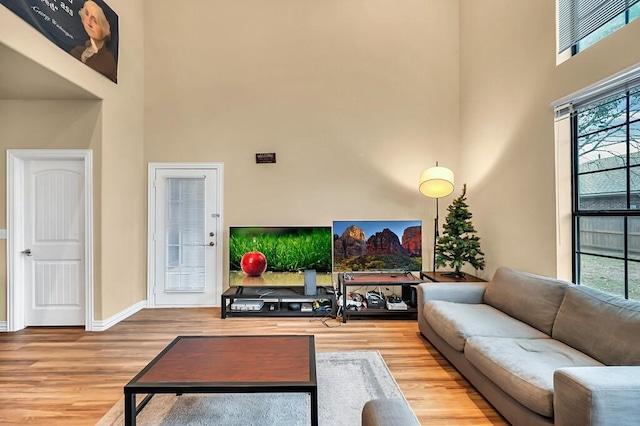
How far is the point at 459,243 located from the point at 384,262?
0.97 metres

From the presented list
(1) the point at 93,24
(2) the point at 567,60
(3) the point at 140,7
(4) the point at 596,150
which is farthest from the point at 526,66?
(3) the point at 140,7

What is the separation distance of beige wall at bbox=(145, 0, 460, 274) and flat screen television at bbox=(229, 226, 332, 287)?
1.10 feet

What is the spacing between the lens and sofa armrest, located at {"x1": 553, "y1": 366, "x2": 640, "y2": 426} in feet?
4.54

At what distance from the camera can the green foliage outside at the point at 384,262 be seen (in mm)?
4426

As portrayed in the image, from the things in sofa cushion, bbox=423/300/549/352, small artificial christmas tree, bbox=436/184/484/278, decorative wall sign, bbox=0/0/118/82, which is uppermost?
decorative wall sign, bbox=0/0/118/82

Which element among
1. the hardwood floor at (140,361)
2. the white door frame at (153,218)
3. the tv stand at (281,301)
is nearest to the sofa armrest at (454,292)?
the hardwood floor at (140,361)

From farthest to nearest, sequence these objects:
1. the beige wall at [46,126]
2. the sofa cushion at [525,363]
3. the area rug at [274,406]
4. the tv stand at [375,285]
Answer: the tv stand at [375,285] < the beige wall at [46,126] < the area rug at [274,406] < the sofa cushion at [525,363]

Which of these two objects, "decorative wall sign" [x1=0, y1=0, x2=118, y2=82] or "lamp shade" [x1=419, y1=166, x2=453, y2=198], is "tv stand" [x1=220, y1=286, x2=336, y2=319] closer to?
"lamp shade" [x1=419, y1=166, x2=453, y2=198]

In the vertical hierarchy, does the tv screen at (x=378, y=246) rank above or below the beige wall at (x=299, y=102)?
below

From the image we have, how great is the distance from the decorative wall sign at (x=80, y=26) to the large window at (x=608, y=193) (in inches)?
177

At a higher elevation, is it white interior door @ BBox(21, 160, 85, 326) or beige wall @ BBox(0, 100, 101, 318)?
beige wall @ BBox(0, 100, 101, 318)

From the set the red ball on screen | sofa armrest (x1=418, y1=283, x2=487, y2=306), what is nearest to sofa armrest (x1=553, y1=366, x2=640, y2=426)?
sofa armrest (x1=418, y1=283, x2=487, y2=306)

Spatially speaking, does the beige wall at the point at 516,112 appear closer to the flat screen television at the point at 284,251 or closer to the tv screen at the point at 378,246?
the tv screen at the point at 378,246

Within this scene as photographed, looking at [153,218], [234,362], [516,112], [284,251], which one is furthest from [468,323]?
[153,218]
